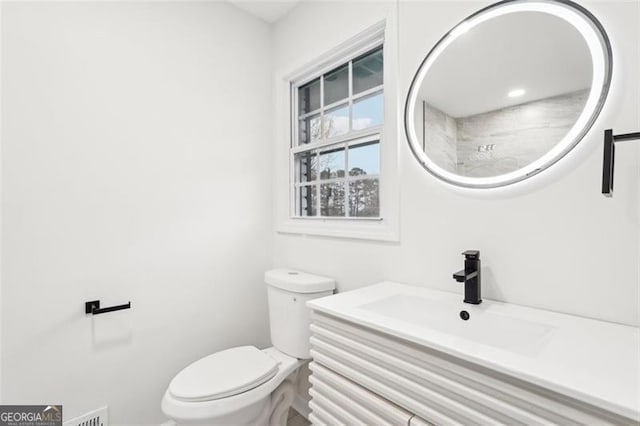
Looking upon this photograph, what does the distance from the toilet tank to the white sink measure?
1.71ft

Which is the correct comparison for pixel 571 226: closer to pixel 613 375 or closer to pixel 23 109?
pixel 613 375

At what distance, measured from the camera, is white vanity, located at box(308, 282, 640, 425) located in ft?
1.96

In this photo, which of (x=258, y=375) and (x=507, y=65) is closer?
(x=507, y=65)

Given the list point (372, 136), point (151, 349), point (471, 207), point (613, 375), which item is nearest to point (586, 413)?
point (613, 375)

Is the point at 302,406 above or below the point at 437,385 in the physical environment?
below

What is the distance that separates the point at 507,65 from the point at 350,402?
1303mm

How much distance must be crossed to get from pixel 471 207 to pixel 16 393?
2.02 meters

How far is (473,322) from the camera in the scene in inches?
40.3

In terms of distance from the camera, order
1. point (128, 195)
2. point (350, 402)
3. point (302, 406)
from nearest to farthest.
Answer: point (350, 402)
point (128, 195)
point (302, 406)

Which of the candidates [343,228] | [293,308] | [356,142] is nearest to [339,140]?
[356,142]

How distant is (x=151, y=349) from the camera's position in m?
1.64

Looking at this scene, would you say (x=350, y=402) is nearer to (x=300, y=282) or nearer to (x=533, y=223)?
(x=300, y=282)

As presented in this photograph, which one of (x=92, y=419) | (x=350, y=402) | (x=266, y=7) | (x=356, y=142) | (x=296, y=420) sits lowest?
(x=296, y=420)

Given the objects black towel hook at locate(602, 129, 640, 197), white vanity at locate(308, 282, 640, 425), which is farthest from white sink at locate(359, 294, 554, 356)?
black towel hook at locate(602, 129, 640, 197)
